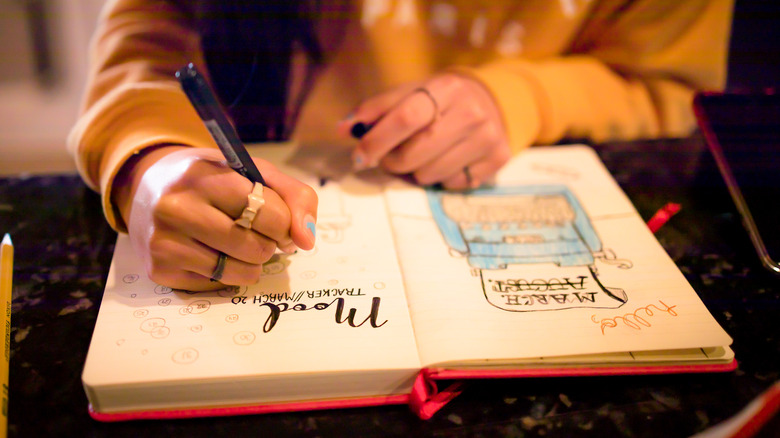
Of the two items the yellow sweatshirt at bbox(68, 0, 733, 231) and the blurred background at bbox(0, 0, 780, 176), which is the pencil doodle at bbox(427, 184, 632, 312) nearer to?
the yellow sweatshirt at bbox(68, 0, 733, 231)

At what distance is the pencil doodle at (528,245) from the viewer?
0.39m

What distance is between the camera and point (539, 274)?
0.42 meters

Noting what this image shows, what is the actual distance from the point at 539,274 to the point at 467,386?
0.12 m

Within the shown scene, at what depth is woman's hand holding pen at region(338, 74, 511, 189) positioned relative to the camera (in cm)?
50

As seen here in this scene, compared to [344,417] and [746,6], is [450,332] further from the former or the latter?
[746,6]

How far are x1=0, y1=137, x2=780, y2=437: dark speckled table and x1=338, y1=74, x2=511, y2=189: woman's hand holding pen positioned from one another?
0.19 metres

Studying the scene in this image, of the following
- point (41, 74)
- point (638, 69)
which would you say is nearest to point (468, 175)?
point (638, 69)

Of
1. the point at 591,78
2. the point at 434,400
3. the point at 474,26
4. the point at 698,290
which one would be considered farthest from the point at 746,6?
the point at 434,400

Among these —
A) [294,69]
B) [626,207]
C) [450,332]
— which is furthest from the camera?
[294,69]

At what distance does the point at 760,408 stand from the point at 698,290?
21 cm

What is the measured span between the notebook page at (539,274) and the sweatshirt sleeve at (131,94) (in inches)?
8.8

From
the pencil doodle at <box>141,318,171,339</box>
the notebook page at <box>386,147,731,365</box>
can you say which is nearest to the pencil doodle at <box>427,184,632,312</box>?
the notebook page at <box>386,147,731,365</box>

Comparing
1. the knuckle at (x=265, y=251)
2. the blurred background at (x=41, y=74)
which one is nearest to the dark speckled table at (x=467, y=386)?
the knuckle at (x=265, y=251)

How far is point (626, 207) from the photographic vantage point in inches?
20.2
